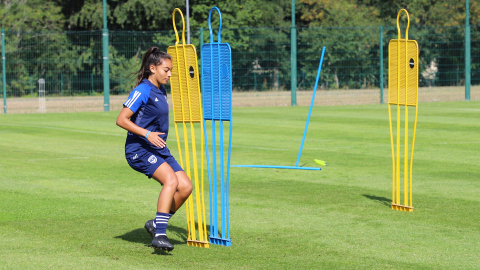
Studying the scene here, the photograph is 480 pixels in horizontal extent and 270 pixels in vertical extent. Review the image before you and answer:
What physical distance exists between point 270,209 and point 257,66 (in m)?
21.2

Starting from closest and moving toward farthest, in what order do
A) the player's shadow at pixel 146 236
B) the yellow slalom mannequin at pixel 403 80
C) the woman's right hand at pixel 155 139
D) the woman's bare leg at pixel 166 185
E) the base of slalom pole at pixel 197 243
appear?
the woman's right hand at pixel 155 139
the woman's bare leg at pixel 166 185
the base of slalom pole at pixel 197 243
the player's shadow at pixel 146 236
the yellow slalom mannequin at pixel 403 80

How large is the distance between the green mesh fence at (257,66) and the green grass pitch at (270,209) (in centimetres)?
1153

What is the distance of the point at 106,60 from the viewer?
27047mm

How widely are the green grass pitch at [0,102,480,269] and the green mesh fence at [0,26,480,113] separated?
1153 centimetres

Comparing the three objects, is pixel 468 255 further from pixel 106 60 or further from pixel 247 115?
pixel 106 60

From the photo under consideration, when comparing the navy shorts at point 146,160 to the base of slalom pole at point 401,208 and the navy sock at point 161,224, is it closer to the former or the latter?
the navy sock at point 161,224

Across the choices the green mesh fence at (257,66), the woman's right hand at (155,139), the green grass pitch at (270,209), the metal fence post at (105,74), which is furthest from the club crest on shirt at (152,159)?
the green mesh fence at (257,66)

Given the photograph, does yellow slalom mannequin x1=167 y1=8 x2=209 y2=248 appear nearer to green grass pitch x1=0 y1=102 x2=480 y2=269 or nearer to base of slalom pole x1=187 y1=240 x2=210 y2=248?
base of slalom pole x1=187 y1=240 x2=210 y2=248

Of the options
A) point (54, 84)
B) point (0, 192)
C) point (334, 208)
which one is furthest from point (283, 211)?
point (54, 84)

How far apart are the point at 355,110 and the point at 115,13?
23457 millimetres

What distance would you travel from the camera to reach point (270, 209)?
832cm

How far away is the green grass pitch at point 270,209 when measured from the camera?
6098 millimetres

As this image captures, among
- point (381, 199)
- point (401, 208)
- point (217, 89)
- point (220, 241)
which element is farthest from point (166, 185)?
point (381, 199)

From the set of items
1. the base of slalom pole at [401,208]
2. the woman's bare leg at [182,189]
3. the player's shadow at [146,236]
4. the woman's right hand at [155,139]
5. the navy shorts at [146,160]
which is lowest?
the player's shadow at [146,236]
